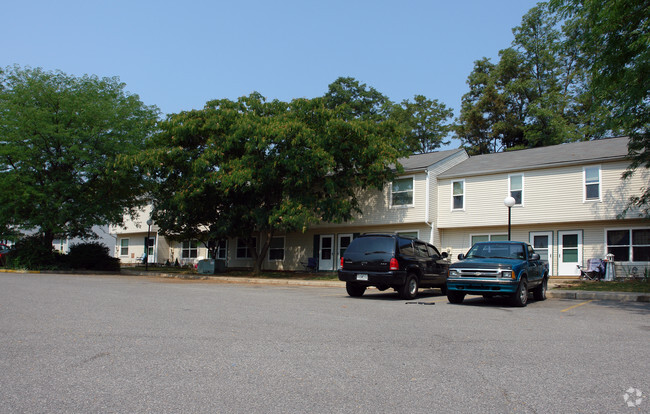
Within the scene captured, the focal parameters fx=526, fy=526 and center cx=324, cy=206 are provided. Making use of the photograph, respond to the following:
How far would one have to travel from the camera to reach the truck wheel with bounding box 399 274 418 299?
1467 centimetres

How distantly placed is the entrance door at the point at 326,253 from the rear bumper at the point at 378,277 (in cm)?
1574

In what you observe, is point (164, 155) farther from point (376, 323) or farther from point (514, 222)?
point (376, 323)

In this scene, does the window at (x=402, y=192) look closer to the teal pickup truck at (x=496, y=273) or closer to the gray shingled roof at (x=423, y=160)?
the gray shingled roof at (x=423, y=160)

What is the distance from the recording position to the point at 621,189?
896 inches

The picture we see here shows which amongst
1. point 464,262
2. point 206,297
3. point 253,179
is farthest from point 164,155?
point 464,262

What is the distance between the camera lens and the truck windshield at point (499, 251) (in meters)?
14.3

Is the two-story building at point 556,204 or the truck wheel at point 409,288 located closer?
the truck wheel at point 409,288

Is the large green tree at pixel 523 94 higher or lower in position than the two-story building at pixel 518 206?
higher

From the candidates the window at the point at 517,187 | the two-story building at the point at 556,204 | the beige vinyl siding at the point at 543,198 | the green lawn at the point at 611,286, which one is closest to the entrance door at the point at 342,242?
the two-story building at the point at 556,204

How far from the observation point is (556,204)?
24.2 metres

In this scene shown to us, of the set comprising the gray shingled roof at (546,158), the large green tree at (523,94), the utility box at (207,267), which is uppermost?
the large green tree at (523,94)

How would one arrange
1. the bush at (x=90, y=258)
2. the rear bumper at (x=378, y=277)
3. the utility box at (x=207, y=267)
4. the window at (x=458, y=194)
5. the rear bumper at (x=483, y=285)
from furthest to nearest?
the bush at (x=90, y=258) < the utility box at (x=207, y=267) < the window at (x=458, y=194) < the rear bumper at (x=378, y=277) < the rear bumper at (x=483, y=285)

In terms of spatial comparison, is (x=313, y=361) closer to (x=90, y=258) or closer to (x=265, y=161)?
(x=265, y=161)

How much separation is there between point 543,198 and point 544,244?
87.9 inches
